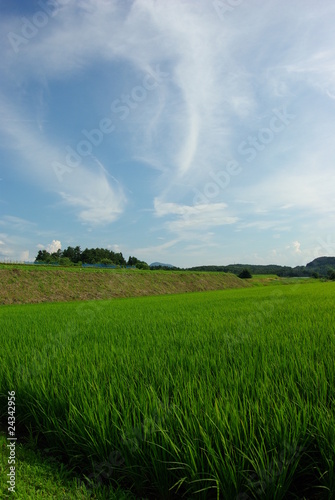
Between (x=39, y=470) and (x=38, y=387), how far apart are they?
35.1 inches

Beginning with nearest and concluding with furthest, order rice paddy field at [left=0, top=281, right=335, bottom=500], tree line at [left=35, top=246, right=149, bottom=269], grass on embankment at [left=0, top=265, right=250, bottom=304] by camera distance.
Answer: rice paddy field at [left=0, top=281, right=335, bottom=500]
grass on embankment at [left=0, top=265, right=250, bottom=304]
tree line at [left=35, top=246, right=149, bottom=269]

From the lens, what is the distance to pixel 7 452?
7.47 ft

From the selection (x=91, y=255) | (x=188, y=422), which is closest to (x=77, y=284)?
(x=188, y=422)

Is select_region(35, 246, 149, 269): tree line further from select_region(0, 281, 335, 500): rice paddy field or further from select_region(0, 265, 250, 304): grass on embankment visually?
select_region(0, 281, 335, 500): rice paddy field

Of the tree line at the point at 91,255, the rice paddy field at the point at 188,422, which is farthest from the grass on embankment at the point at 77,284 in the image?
the tree line at the point at 91,255

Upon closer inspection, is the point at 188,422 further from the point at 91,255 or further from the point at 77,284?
the point at 91,255

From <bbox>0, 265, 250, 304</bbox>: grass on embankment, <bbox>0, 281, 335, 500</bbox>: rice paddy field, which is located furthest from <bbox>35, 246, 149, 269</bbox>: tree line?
<bbox>0, 281, 335, 500</bbox>: rice paddy field

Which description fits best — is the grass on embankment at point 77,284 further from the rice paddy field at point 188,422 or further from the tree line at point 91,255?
the tree line at point 91,255

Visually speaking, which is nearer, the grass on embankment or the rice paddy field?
the rice paddy field

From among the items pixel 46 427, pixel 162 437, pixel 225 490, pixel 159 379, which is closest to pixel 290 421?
pixel 225 490

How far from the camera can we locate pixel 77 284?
29.2m

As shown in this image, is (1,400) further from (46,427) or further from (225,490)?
(225,490)

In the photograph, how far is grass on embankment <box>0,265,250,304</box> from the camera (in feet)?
77.7

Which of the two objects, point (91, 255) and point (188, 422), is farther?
point (91, 255)
